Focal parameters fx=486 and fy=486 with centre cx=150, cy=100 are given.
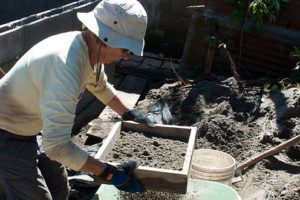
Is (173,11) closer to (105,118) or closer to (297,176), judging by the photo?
(105,118)

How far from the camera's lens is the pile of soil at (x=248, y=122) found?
14.4ft

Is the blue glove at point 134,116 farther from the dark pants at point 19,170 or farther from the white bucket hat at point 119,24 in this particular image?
the white bucket hat at point 119,24

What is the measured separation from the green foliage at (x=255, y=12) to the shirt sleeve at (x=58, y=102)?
175 inches

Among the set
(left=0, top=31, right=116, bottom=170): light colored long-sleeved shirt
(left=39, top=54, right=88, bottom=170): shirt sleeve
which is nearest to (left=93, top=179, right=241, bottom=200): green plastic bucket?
(left=0, top=31, right=116, bottom=170): light colored long-sleeved shirt

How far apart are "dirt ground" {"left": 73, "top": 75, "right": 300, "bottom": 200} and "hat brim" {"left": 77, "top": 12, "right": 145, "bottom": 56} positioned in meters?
2.04

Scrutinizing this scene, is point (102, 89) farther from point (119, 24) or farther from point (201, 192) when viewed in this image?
point (201, 192)

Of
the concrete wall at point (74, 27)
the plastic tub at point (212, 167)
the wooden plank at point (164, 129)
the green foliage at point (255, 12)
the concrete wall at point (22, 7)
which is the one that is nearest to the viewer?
the wooden plank at point (164, 129)

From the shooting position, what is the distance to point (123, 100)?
6.43m

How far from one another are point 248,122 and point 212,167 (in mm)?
1198

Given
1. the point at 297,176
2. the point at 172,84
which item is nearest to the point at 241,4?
the point at 172,84

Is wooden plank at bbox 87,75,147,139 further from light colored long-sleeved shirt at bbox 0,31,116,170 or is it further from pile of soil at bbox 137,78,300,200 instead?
light colored long-sleeved shirt at bbox 0,31,116,170

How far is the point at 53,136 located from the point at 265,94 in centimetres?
375

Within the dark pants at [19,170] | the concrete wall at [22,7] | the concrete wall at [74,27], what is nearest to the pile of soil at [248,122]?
the concrete wall at [74,27]

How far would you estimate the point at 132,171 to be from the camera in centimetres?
299
